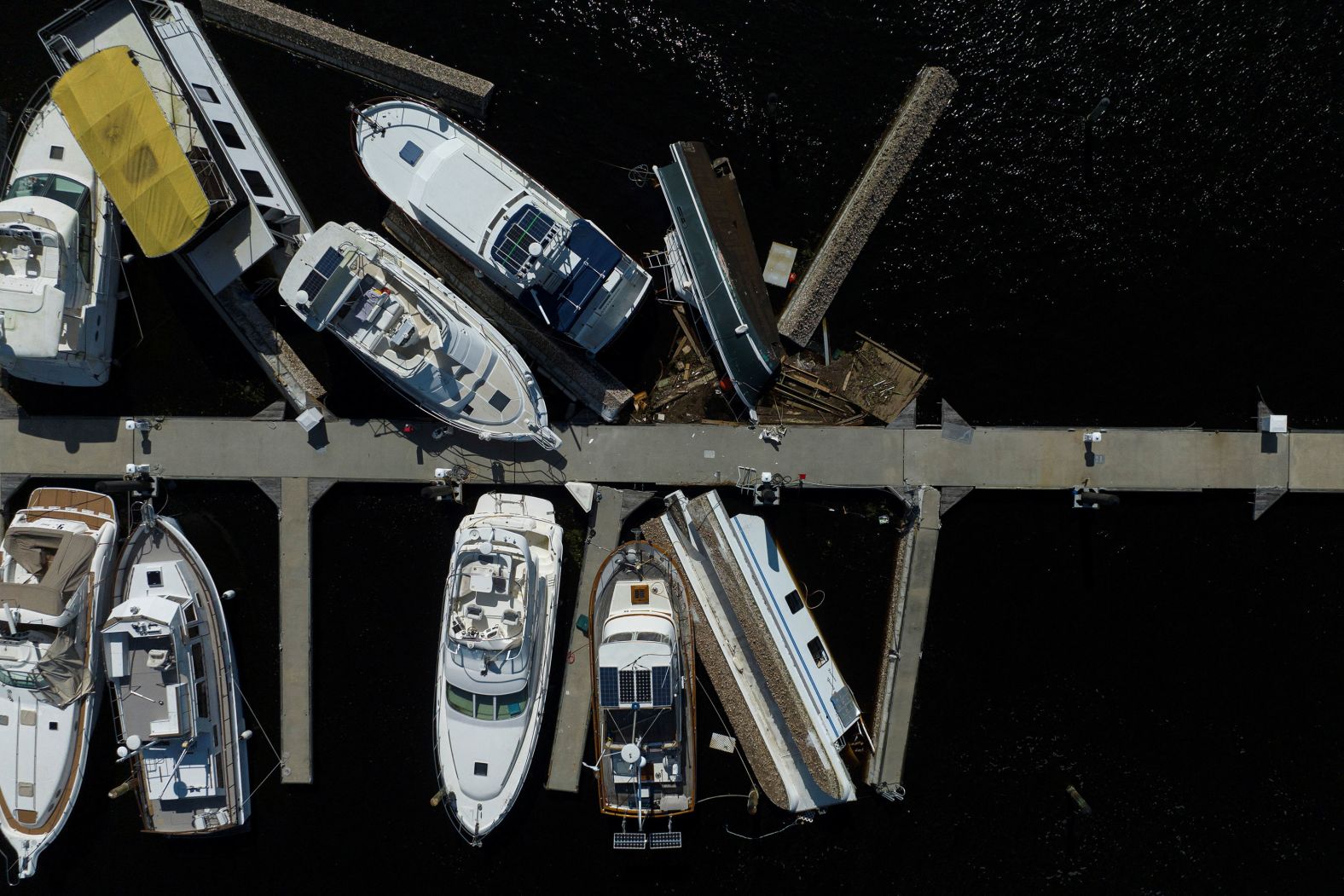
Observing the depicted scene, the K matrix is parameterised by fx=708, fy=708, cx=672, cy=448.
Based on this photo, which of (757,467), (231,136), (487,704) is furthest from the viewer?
(757,467)

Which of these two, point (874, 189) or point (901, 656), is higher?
point (874, 189)

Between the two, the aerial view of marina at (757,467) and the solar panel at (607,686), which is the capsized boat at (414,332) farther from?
the solar panel at (607,686)

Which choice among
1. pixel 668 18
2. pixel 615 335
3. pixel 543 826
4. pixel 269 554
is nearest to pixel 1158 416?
pixel 615 335

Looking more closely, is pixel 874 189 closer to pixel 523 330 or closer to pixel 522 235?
pixel 522 235

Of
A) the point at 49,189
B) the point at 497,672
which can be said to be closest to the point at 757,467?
the point at 497,672

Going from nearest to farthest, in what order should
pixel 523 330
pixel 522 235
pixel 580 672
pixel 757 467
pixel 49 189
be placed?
pixel 522 235 < pixel 49 189 < pixel 757 467 < pixel 523 330 < pixel 580 672

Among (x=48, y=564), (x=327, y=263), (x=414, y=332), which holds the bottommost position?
(x=48, y=564)

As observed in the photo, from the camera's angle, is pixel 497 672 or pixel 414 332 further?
pixel 497 672
